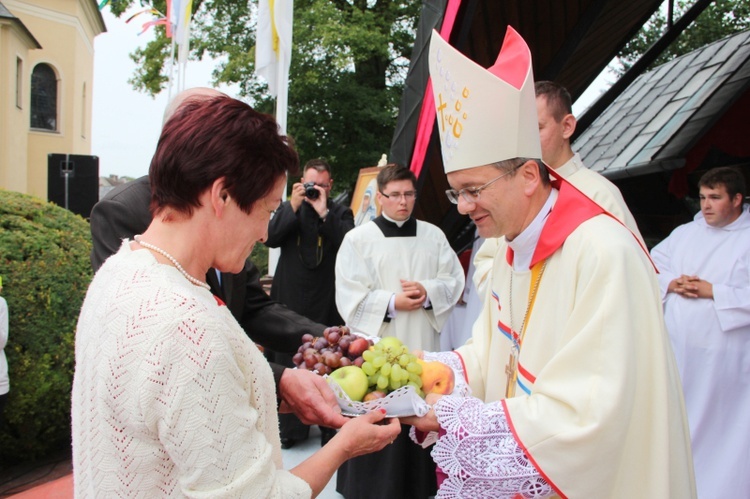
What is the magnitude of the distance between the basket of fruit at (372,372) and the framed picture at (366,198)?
3.49 metres

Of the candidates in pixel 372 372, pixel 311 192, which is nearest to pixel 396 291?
pixel 311 192

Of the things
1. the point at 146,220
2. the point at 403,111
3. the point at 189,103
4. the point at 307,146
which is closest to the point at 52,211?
the point at 403,111

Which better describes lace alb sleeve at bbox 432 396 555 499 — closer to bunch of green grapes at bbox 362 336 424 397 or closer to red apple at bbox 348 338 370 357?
bunch of green grapes at bbox 362 336 424 397

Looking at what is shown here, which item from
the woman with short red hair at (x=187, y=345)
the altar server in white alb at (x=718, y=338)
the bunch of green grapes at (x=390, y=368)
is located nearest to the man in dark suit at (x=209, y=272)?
the bunch of green grapes at (x=390, y=368)

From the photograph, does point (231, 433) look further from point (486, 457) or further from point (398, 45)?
point (398, 45)

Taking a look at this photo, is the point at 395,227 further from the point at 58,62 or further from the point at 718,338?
the point at 58,62

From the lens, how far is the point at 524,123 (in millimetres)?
2225

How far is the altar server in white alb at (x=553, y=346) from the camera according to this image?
1834mm

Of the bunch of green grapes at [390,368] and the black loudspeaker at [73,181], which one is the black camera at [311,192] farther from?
the black loudspeaker at [73,181]

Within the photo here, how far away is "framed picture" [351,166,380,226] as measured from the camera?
245 inches

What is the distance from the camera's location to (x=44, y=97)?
29.7 metres

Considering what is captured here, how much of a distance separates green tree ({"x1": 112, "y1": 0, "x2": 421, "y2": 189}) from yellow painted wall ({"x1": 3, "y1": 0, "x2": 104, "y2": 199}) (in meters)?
12.3

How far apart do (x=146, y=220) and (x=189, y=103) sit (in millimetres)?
922

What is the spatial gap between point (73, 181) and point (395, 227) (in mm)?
7773
